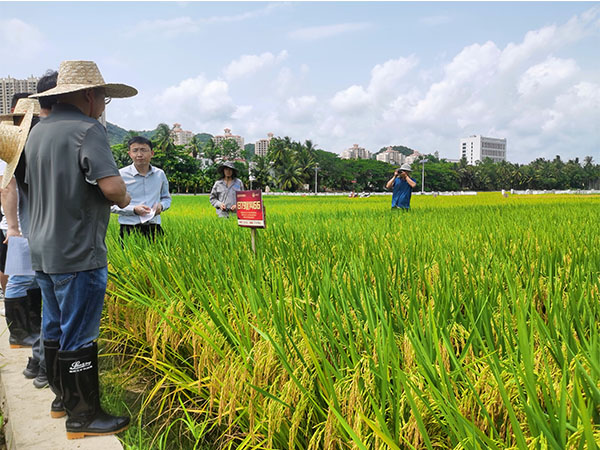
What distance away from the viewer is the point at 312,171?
64.7 metres

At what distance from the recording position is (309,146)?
68.1m

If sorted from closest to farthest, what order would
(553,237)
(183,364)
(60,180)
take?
(60,180) → (183,364) → (553,237)

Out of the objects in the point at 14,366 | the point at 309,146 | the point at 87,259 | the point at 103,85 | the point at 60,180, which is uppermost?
the point at 309,146

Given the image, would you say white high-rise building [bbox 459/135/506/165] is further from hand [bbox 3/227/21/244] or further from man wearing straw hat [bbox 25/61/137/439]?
man wearing straw hat [bbox 25/61/137/439]

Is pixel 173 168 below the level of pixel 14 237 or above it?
above

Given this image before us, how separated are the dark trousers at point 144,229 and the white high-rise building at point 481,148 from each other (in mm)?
156860

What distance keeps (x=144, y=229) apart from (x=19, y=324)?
4.52 feet

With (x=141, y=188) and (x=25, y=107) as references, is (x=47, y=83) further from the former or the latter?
(x=141, y=188)

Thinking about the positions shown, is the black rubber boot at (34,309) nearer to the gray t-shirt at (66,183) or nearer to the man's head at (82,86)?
the gray t-shirt at (66,183)

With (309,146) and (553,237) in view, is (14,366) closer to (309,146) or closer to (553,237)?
(553,237)

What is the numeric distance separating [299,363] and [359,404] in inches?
13.0

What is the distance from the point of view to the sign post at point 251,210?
3119mm

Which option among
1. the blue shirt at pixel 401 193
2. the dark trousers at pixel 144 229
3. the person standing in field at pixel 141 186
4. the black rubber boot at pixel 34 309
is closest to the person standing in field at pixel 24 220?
the black rubber boot at pixel 34 309

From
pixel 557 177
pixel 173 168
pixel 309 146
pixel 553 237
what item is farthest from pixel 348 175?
pixel 553 237
